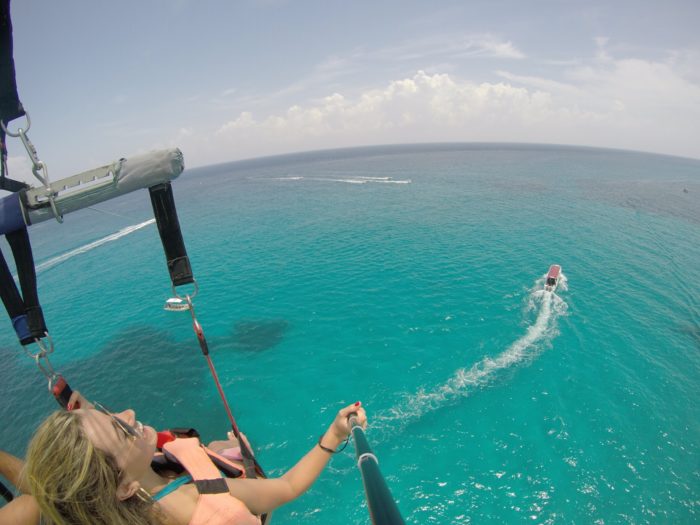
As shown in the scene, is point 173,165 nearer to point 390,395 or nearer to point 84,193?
point 84,193

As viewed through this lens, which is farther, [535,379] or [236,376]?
[236,376]

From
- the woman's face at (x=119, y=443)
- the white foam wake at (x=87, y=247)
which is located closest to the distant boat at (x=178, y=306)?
the woman's face at (x=119, y=443)

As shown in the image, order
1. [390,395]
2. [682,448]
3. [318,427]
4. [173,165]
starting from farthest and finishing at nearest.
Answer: [390,395], [318,427], [682,448], [173,165]

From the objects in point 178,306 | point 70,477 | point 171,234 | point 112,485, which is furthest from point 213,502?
point 178,306

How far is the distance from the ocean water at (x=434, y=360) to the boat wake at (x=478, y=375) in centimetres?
14

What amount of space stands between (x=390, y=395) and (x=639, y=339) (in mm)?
23290

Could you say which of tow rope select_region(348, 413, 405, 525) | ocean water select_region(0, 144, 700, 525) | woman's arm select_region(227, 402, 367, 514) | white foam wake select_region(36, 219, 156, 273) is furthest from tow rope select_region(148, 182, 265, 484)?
white foam wake select_region(36, 219, 156, 273)

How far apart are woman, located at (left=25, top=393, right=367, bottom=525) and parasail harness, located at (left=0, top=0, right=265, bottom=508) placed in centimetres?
193

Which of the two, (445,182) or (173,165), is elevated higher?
(173,165)

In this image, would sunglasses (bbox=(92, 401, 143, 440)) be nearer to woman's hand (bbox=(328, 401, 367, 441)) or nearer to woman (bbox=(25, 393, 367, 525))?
woman (bbox=(25, 393, 367, 525))

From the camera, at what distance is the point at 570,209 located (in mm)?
71375

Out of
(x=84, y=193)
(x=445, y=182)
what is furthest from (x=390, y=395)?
(x=445, y=182)

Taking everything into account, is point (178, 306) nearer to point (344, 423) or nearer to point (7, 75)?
point (7, 75)

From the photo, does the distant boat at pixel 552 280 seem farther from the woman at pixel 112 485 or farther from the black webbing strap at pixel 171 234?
the woman at pixel 112 485
